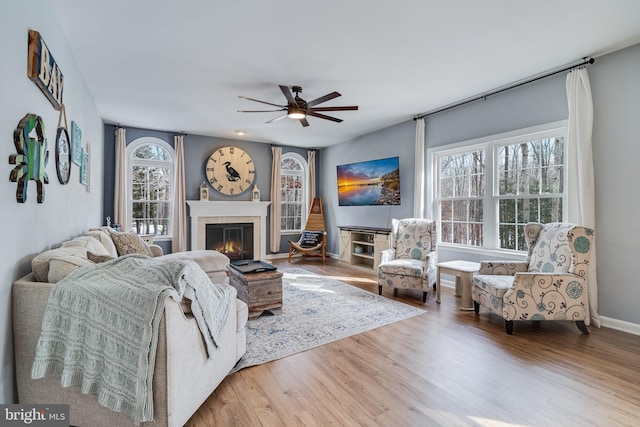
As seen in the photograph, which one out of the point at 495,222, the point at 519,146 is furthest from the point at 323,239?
the point at 519,146

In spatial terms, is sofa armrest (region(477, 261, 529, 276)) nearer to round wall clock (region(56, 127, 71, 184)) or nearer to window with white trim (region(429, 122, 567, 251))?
window with white trim (region(429, 122, 567, 251))

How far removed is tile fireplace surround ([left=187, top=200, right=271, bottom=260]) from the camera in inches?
242

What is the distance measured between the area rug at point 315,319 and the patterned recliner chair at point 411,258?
304 millimetres

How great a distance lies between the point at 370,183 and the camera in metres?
6.10

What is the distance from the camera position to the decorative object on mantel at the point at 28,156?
1646 millimetres

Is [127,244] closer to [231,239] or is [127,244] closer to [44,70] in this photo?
[44,70]

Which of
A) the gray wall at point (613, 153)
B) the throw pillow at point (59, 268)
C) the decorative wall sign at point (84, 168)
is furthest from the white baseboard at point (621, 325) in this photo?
the decorative wall sign at point (84, 168)

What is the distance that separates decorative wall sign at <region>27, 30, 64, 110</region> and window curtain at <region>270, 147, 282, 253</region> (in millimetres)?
4698

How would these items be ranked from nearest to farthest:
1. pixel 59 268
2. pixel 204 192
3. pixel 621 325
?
1. pixel 59 268
2. pixel 621 325
3. pixel 204 192

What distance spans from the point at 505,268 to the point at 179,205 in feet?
18.0

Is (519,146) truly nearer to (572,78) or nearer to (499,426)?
(572,78)

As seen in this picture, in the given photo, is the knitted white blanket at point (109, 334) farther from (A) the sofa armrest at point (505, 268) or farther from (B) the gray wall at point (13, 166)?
(A) the sofa armrest at point (505, 268)

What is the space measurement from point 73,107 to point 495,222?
506cm

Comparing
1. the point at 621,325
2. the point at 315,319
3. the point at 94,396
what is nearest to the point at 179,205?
the point at 315,319
